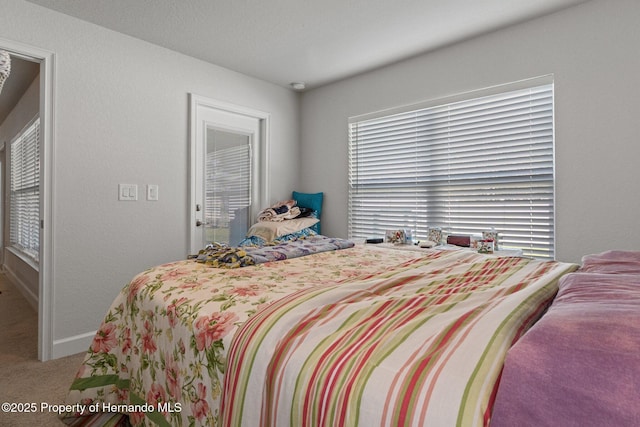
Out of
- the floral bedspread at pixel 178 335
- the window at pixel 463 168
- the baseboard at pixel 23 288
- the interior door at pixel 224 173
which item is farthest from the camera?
the baseboard at pixel 23 288

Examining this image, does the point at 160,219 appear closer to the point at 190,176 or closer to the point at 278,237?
the point at 190,176

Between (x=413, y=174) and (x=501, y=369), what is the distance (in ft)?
9.27

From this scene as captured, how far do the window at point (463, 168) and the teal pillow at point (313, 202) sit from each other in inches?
15.3

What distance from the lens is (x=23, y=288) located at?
4.15 metres

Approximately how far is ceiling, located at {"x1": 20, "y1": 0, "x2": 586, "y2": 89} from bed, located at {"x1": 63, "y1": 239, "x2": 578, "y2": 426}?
5.92ft

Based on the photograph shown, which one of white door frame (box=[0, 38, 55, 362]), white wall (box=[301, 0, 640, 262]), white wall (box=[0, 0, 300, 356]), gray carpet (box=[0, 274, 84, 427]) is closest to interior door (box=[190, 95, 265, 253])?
white wall (box=[0, 0, 300, 356])

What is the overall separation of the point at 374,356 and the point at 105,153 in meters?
2.78

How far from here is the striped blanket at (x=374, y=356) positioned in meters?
0.62

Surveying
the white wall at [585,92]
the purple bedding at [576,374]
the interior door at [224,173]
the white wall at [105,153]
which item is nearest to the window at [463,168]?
the white wall at [585,92]

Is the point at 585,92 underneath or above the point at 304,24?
underneath

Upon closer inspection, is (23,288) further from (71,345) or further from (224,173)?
(224,173)

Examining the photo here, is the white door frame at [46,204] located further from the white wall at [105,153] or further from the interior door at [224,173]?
the interior door at [224,173]

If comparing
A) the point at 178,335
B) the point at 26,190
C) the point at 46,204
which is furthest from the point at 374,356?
the point at 26,190

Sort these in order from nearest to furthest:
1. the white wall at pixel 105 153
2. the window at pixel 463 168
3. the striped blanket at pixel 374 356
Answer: the striped blanket at pixel 374 356
the white wall at pixel 105 153
the window at pixel 463 168
